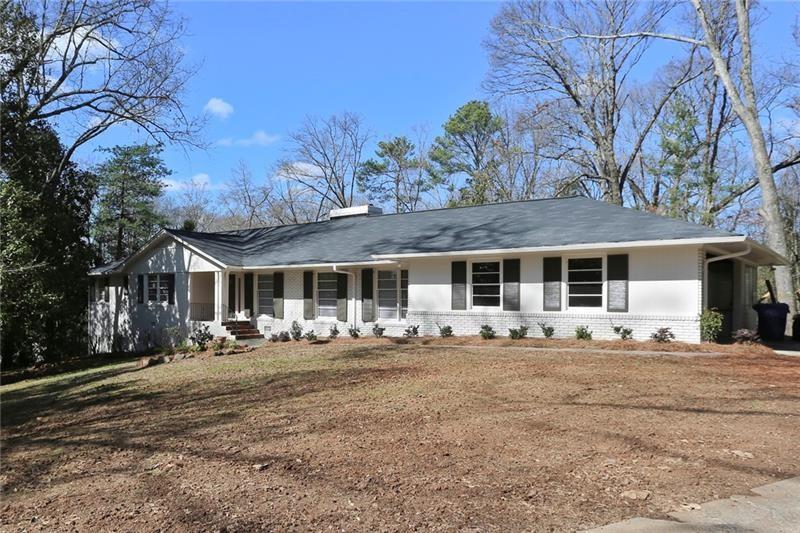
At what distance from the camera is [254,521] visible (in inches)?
149

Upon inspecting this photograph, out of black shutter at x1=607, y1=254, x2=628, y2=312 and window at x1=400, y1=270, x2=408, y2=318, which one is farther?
window at x1=400, y1=270, x2=408, y2=318

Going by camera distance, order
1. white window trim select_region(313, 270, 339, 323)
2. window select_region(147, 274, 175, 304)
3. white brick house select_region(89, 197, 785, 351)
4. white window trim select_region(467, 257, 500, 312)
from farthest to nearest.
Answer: window select_region(147, 274, 175, 304) < white window trim select_region(313, 270, 339, 323) < white window trim select_region(467, 257, 500, 312) < white brick house select_region(89, 197, 785, 351)

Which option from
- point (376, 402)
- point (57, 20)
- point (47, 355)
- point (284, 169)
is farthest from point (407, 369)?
point (284, 169)

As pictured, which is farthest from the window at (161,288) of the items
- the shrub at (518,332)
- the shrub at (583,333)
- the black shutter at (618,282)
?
the black shutter at (618,282)

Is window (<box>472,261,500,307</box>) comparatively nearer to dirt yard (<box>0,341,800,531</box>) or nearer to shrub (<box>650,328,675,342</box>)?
shrub (<box>650,328,675,342</box>)

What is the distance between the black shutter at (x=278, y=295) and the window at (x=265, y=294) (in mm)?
447

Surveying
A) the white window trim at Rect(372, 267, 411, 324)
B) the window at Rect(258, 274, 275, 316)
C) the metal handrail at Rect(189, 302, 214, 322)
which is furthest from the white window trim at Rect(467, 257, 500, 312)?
the metal handrail at Rect(189, 302, 214, 322)

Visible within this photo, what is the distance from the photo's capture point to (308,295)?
18547 mm

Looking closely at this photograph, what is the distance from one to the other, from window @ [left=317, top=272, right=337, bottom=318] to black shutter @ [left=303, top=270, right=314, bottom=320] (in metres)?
0.28

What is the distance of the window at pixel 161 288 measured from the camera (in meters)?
20.9

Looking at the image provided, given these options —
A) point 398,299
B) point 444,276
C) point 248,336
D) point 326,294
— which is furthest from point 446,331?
point 248,336

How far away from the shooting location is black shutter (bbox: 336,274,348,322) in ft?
58.5

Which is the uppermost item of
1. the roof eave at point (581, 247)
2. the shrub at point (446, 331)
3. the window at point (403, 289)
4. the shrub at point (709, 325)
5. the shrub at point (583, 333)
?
the roof eave at point (581, 247)

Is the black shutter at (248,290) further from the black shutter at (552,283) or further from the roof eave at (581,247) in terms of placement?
the black shutter at (552,283)
